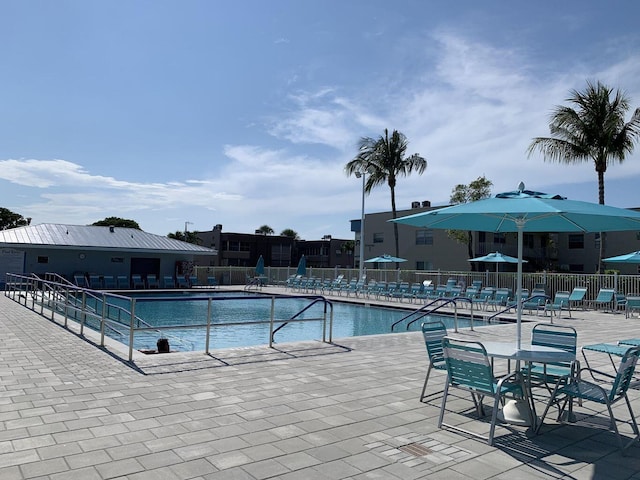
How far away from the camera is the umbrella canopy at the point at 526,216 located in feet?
15.5

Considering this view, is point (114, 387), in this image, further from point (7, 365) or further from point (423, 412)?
point (423, 412)

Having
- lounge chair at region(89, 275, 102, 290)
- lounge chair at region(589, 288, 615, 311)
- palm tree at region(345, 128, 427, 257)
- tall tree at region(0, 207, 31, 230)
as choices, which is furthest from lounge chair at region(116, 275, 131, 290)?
tall tree at region(0, 207, 31, 230)

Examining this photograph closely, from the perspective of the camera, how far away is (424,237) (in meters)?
38.9

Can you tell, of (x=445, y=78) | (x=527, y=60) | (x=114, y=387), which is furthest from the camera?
(x=445, y=78)

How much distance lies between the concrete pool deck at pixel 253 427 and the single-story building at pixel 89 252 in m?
20.1

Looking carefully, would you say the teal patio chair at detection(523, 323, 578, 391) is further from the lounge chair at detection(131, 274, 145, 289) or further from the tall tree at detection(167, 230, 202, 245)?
the tall tree at detection(167, 230, 202, 245)

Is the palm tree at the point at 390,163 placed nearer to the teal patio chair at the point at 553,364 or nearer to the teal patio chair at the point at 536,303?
the teal patio chair at the point at 536,303

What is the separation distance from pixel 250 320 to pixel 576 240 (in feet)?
98.2

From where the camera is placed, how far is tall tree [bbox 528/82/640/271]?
21141mm

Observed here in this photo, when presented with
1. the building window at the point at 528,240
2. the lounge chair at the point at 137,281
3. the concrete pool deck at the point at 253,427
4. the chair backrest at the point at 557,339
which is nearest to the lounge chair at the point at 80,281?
the lounge chair at the point at 137,281

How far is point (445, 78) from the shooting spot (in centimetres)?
1290

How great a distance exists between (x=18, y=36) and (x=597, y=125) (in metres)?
21.6

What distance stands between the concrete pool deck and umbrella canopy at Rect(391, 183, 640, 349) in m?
1.30

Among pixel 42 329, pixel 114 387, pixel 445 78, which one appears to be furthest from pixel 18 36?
pixel 445 78
